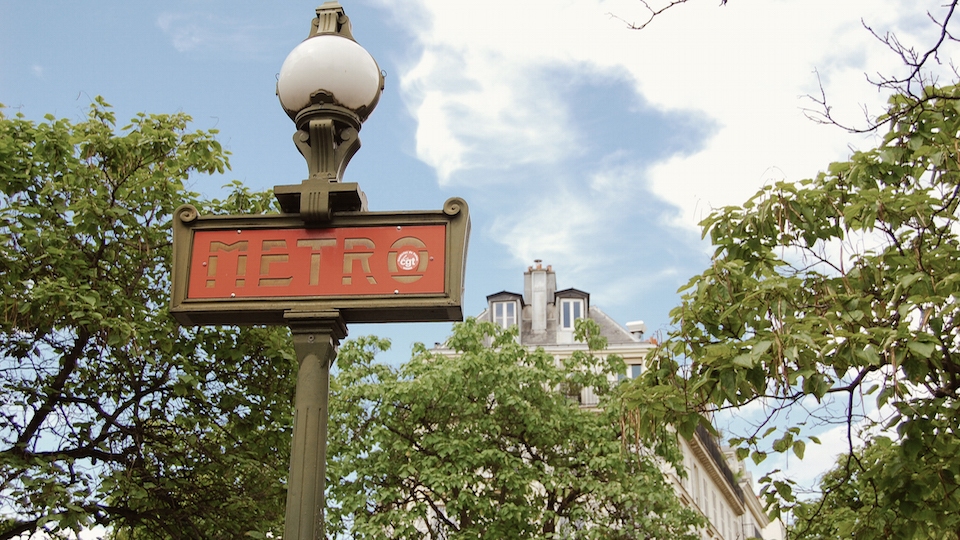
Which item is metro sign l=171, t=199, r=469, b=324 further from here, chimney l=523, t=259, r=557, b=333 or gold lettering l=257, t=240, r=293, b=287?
chimney l=523, t=259, r=557, b=333

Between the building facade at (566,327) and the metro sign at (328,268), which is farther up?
the building facade at (566,327)

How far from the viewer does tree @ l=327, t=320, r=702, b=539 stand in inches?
766

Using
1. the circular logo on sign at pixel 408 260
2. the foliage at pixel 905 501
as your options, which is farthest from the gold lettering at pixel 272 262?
the foliage at pixel 905 501

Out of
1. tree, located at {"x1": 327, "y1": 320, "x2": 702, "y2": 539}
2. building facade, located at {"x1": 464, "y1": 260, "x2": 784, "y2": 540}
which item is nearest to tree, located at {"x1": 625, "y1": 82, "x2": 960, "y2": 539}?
tree, located at {"x1": 327, "y1": 320, "x2": 702, "y2": 539}

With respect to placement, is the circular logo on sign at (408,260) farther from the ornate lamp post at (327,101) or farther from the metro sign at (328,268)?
the ornate lamp post at (327,101)

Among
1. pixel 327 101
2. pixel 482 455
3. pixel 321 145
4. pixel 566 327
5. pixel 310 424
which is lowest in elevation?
pixel 310 424

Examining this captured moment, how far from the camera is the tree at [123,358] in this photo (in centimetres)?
932

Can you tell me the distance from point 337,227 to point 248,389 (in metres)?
6.98

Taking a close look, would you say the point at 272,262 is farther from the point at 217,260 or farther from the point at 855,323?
the point at 855,323

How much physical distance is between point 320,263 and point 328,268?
45 millimetres

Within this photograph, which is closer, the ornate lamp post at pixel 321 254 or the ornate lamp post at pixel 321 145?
the ornate lamp post at pixel 321 145

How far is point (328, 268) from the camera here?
12.5ft

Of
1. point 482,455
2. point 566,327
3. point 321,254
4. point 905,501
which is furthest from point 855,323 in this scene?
point 566,327

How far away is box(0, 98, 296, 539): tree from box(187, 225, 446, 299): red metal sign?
5492 mm
